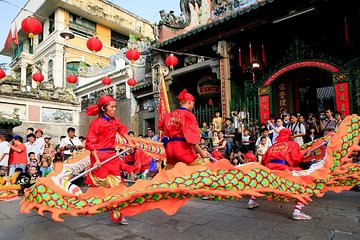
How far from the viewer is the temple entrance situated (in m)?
9.31

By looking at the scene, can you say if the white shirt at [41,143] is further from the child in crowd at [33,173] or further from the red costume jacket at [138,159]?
the red costume jacket at [138,159]

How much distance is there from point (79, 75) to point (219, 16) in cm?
1332

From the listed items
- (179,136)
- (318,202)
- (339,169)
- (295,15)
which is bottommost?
(318,202)

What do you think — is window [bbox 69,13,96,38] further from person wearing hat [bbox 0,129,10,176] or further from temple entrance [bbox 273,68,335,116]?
temple entrance [bbox 273,68,335,116]

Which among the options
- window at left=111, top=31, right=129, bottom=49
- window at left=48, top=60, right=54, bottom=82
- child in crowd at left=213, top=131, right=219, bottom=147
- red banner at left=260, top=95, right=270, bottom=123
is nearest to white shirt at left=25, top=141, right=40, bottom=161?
child in crowd at left=213, top=131, right=219, bottom=147

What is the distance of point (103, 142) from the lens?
11.5 feet

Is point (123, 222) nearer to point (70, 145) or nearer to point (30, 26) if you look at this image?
point (70, 145)

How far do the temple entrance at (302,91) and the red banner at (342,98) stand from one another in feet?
4.26

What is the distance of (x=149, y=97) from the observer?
14.0 metres

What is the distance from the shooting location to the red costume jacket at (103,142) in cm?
340

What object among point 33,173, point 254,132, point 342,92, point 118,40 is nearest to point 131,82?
point 254,132

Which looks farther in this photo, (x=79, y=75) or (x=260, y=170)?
(x=79, y=75)

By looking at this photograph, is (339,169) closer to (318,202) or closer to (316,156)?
(316,156)

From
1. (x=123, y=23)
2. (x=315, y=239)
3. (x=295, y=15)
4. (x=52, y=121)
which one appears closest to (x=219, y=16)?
(x=295, y=15)
